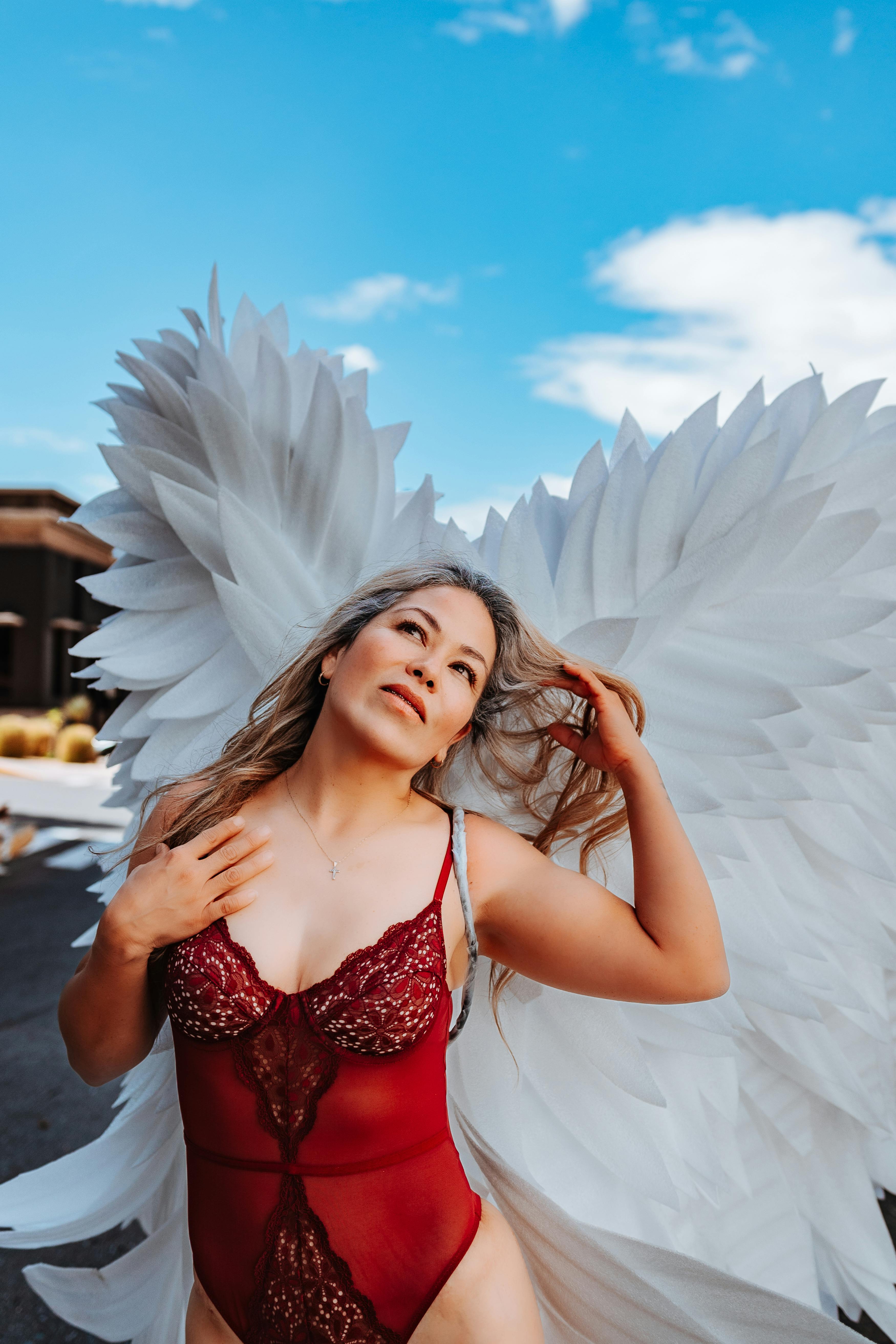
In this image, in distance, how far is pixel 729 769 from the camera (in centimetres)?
145

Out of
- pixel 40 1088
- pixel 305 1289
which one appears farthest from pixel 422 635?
pixel 40 1088

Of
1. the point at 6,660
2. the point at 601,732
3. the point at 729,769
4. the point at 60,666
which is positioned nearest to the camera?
the point at 601,732

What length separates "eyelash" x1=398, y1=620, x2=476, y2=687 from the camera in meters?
1.24

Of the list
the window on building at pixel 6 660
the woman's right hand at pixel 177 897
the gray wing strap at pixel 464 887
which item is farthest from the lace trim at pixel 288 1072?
the window on building at pixel 6 660

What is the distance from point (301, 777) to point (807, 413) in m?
1.07

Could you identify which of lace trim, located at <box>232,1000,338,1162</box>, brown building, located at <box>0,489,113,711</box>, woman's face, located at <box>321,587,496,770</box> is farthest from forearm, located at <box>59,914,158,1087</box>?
brown building, located at <box>0,489,113,711</box>

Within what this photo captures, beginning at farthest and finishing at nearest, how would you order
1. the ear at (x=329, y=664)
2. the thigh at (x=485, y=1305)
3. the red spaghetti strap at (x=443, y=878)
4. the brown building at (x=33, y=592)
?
the brown building at (x=33, y=592) < the ear at (x=329, y=664) < the red spaghetti strap at (x=443, y=878) < the thigh at (x=485, y=1305)

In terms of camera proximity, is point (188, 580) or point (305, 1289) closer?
point (305, 1289)

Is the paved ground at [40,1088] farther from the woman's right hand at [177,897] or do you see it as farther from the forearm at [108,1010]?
the woman's right hand at [177,897]

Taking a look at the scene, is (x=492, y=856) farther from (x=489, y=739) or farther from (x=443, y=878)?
(x=489, y=739)

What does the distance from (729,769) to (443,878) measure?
54cm

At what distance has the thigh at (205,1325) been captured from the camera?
111 cm

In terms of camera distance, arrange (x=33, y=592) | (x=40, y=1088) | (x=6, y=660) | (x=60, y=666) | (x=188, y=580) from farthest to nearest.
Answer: (x=60, y=666)
(x=6, y=660)
(x=33, y=592)
(x=40, y=1088)
(x=188, y=580)

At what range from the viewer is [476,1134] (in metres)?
1.39
